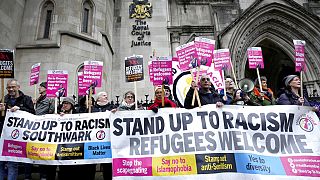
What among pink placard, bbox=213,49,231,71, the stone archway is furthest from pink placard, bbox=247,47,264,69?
the stone archway

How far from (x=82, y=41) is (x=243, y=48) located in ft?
29.3

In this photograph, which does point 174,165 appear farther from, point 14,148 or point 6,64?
point 6,64

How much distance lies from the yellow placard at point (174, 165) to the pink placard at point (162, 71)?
5.76ft

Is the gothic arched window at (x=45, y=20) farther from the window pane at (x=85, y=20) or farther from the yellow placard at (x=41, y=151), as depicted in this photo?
the yellow placard at (x=41, y=151)

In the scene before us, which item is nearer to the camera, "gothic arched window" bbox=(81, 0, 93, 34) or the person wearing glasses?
the person wearing glasses

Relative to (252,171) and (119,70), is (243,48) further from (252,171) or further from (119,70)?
(252,171)

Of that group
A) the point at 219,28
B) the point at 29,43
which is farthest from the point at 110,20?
the point at 219,28

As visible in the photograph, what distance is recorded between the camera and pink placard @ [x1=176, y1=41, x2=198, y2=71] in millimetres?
5477

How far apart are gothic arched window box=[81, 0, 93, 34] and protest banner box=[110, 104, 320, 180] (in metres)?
8.42

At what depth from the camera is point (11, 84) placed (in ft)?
16.3

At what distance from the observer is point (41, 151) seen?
15.3ft

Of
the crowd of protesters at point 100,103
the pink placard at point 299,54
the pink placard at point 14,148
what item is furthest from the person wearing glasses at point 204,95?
the pink placard at point 14,148

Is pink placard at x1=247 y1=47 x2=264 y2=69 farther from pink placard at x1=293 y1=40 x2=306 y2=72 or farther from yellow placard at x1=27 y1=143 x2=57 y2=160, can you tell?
yellow placard at x1=27 y1=143 x2=57 y2=160

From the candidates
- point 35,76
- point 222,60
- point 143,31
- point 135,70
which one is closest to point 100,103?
point 135,70
